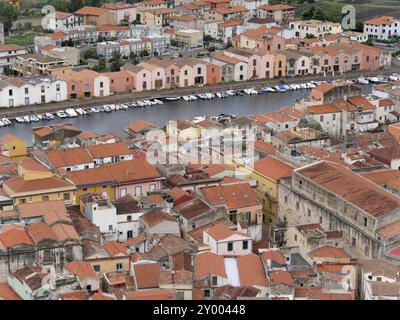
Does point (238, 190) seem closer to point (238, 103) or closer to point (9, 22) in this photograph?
point (238, 103)

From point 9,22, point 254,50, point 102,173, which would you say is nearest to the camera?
point 102,173

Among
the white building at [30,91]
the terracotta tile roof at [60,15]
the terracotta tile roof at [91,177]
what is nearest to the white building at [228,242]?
the terracotta tile roof at [91,177]

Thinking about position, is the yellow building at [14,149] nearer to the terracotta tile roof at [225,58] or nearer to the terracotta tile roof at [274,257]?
the terracotta tile roof at [274,257]

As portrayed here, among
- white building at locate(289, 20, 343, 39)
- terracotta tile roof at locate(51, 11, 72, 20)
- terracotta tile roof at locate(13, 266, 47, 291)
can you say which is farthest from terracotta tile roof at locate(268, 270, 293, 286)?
A: terracotta tile roof at locate(51, 11, 72, 20)

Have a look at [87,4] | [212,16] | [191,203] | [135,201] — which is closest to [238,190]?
[191,203]

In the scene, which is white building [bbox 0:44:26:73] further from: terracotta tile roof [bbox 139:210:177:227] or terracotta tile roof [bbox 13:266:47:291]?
terracotta tile roof [bbox 13:266:47:291]

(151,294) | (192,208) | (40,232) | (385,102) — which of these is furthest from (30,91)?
(151,294)
